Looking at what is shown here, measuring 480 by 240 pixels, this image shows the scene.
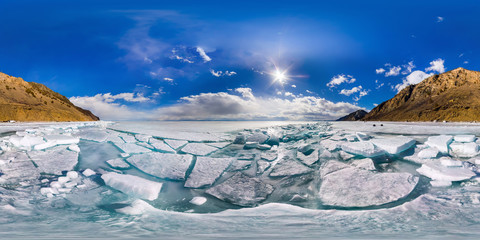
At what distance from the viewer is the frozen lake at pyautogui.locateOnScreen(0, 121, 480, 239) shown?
2.78 meters

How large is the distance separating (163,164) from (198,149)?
1.31 meters

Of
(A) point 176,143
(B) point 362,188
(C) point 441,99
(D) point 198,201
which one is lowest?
(D) point 198,201

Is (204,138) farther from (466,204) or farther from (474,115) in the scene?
(474,115)

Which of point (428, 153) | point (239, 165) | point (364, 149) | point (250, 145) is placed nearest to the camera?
point (428, 153)

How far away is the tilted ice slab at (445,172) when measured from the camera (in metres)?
4.06

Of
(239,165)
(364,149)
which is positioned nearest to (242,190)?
(239,165)

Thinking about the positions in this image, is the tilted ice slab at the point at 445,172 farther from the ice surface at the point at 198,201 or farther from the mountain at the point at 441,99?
the mountain at the point at 441,99

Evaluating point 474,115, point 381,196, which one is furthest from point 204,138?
point 474,115

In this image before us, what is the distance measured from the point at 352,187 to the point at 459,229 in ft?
4.58

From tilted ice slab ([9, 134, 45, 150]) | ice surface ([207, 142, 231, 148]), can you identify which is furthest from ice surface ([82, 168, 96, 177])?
ice surface ([207, 142, 231, 148])

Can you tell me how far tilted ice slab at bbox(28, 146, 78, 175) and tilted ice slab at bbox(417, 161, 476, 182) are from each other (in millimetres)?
7291

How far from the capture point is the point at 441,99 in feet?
269

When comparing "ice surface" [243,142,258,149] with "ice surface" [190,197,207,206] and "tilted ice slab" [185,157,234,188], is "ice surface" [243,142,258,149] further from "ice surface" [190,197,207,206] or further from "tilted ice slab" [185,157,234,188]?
"ice surface" [190,197,207,206]

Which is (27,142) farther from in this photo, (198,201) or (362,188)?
(362,188)
